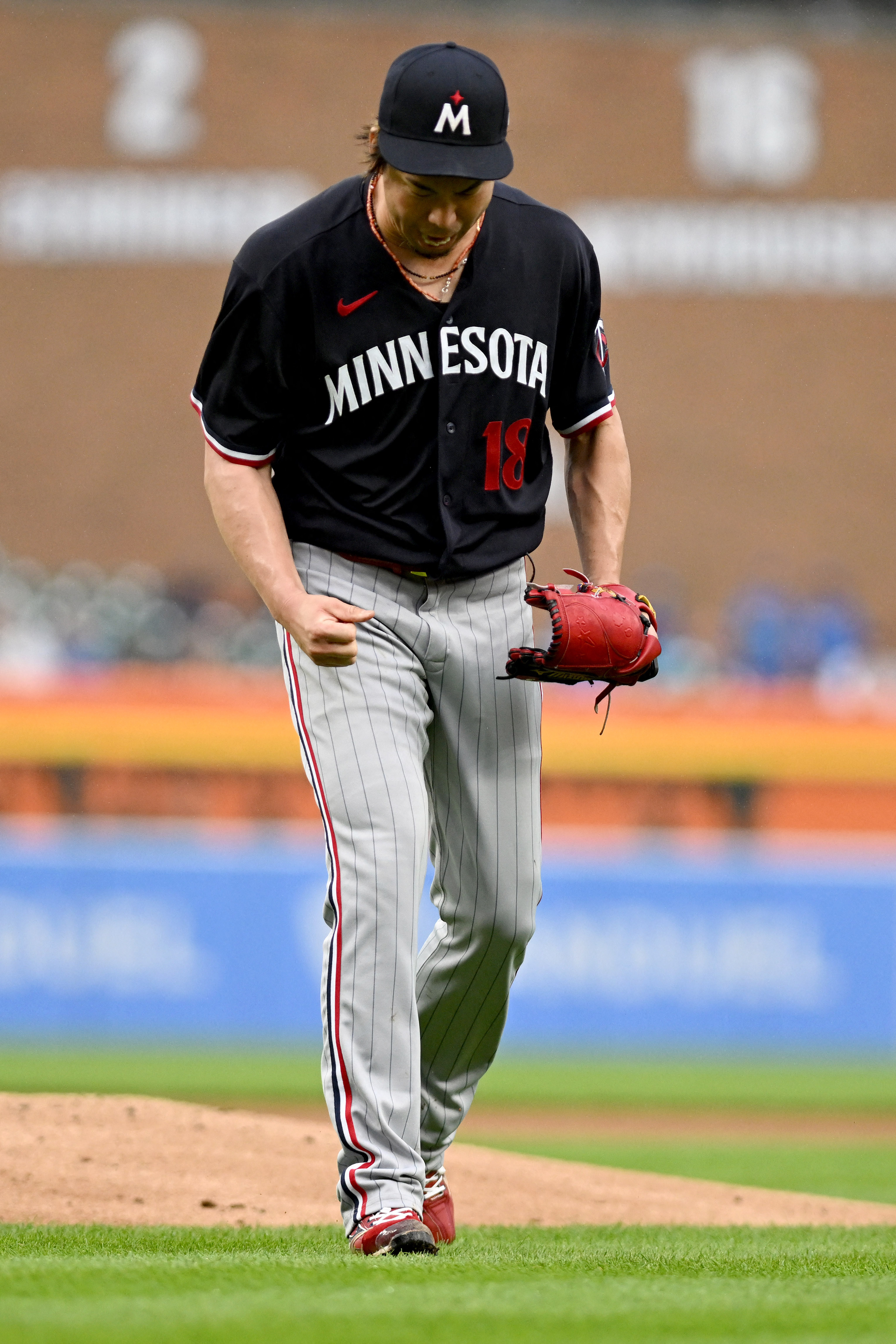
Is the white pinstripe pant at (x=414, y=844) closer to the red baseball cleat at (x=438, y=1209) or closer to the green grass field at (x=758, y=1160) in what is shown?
the red baseball cleat at (x=438, y=1209)

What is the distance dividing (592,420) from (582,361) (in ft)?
0.42

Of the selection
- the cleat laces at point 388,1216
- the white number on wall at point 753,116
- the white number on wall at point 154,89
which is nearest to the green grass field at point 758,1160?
the cleat laces at point 388,1216

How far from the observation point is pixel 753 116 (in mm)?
21391

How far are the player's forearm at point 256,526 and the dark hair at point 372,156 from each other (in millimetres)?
585

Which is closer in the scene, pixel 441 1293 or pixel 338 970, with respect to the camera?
pixel 441 1293

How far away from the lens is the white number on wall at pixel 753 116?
21.3 meters

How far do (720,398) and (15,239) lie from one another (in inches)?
322

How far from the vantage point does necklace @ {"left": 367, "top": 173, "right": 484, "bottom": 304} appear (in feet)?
11.3

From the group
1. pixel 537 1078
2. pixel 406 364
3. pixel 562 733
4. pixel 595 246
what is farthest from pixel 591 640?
pixel 595 246

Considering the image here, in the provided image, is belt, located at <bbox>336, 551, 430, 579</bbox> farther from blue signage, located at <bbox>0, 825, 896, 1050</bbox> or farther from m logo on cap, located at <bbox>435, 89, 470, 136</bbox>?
blue signage, located at <bbox>0, 825, 896, 1050</bbox>

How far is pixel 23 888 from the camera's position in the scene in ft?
34.1

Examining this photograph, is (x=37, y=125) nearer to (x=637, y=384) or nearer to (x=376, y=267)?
(x=637, y=384)

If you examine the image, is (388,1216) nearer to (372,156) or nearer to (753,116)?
(372,156)

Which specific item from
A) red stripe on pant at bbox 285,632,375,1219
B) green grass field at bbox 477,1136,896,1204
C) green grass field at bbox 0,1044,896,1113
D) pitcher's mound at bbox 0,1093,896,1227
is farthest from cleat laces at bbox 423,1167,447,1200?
green grass field at bbox 0,1044,896,1113
